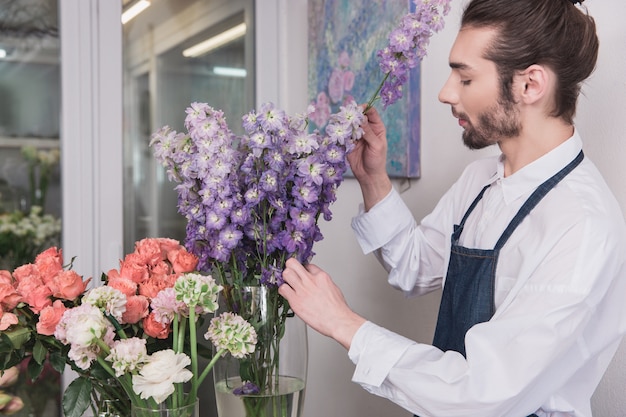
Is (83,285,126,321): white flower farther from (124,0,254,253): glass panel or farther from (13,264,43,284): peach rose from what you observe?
(124,0,254,253): glass panel

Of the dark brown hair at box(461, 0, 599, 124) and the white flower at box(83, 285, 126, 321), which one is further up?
the dark brown hair at box(461, 0, 599, 124)

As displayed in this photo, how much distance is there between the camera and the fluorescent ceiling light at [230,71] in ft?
8.53

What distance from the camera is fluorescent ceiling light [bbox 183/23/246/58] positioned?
2555 millimetres

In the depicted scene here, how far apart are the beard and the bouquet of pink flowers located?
1.77ft

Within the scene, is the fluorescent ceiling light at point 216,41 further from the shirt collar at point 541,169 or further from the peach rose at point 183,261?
the shirt collar at point 541,169

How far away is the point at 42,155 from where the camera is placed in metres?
2.38

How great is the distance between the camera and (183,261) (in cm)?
122

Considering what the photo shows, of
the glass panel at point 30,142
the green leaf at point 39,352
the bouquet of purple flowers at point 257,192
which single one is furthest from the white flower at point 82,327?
the glass panel at point 30,142

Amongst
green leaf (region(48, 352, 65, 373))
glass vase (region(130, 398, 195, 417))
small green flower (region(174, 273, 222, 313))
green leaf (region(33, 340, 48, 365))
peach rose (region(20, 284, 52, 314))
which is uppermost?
small green flower (region(174, 273, 222, 313))

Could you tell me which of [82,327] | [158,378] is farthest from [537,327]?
[82,327]

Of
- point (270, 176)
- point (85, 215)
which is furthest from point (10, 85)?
point (270, 176)

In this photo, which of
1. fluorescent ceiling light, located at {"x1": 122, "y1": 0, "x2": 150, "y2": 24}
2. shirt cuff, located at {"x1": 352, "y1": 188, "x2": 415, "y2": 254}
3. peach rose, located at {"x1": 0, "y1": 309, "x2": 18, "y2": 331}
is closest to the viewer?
peach rose, located at {"x1": 0, "y1": 309, "x2": 18, "y2": 331}

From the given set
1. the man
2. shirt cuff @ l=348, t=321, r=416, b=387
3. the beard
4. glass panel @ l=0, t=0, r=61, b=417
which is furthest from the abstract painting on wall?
glass panel @ l=0, t=0, r=61, b=417

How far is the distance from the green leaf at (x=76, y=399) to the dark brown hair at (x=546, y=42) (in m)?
0.85
